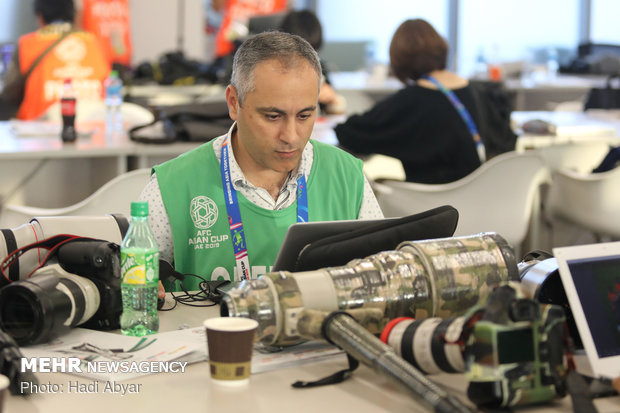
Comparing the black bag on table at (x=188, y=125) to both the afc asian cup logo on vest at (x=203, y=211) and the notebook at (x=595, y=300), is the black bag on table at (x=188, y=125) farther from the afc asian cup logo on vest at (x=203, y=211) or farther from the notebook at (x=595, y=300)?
the notebook at (x=595, y=300)

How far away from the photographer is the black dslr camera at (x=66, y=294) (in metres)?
1.41

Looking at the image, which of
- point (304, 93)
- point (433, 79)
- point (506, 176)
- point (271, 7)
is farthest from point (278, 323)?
point (271, 7)

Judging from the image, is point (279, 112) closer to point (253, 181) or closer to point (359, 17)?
point (253, 181)

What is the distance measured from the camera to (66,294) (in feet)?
4.76

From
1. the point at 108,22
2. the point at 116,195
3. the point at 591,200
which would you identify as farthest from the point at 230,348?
the point at 108,22

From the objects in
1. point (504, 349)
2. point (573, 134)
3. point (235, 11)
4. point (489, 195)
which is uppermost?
point (235, 11)

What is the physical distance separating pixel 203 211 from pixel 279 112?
1.03 feet

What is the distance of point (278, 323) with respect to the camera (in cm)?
135

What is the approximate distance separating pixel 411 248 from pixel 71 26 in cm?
497

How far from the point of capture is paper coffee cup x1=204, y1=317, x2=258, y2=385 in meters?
1.25

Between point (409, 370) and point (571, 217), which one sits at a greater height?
point (409, 370)

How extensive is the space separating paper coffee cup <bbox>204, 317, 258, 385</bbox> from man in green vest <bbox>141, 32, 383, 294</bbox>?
2.09 feet

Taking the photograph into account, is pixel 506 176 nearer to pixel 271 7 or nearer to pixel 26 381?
pixel 26 381

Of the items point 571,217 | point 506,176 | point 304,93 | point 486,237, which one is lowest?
Answer: point 571,217
